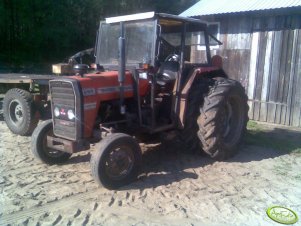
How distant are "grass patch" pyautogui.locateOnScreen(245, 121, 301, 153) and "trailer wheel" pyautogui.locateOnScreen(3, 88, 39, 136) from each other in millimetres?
4320

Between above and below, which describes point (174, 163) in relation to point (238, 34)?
below

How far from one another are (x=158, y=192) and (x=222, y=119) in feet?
6.36

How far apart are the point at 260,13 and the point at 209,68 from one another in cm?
379

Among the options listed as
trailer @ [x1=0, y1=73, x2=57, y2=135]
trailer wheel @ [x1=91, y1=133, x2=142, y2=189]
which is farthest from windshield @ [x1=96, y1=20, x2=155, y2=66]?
trailer @ [x1=0, y1=73, x2=57, y2=135]

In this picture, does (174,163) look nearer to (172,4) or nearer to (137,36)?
(137,36)

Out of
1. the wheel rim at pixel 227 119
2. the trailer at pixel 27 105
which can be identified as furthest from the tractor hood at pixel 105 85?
the trailer at pixel 27 105

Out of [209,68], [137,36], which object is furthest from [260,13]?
[137,36]

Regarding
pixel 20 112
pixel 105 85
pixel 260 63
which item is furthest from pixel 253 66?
pixel 20 112

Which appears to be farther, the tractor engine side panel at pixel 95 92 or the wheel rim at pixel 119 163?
the tractor engine side panel at pixel 95 92

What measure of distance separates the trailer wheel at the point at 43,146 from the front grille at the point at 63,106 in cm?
25

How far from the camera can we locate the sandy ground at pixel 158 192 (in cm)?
398

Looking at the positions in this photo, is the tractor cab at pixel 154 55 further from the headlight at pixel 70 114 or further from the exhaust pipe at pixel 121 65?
the headlight at pixel 70 114

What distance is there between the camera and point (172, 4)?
79.7 ft

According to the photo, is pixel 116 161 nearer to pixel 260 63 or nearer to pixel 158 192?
pixel 158 192
